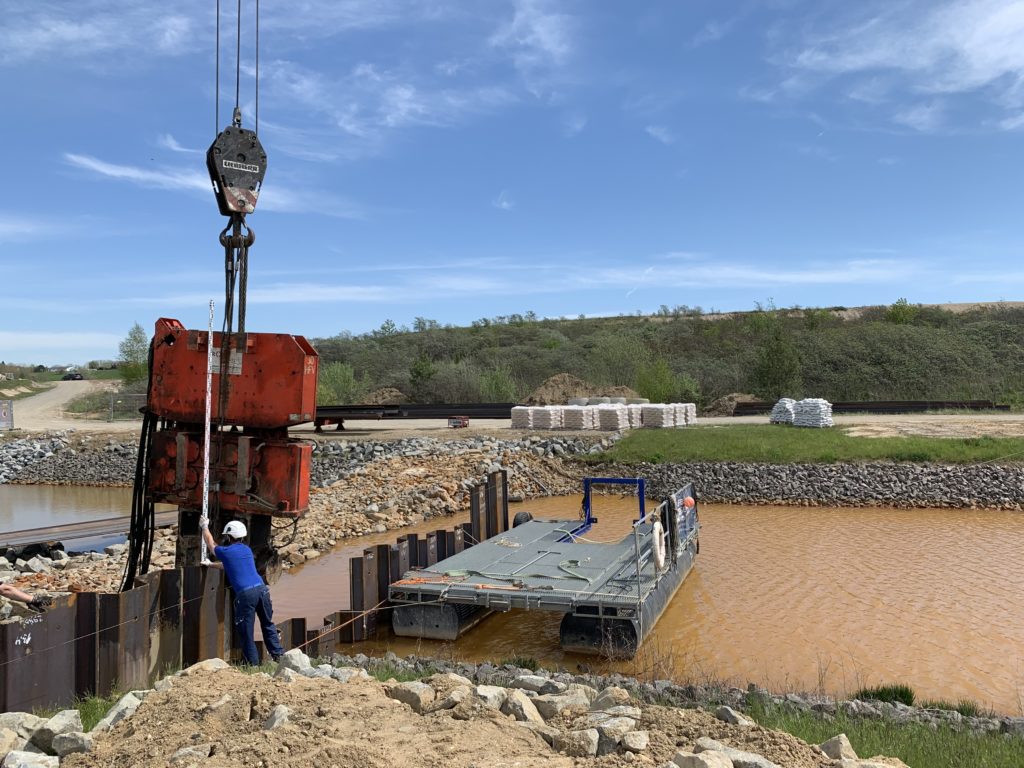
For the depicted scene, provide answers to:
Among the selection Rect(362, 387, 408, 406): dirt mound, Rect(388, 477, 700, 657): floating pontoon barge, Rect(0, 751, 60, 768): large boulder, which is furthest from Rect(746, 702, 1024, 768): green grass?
Rect(362, 387, 408, 406): dirt mound

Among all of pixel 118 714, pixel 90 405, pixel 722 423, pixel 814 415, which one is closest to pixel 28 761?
pixel 118 714

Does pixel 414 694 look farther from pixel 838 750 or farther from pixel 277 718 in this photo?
pixel 838 750

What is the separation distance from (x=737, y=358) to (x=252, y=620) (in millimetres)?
56045

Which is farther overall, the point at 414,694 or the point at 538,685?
the point at 538,685

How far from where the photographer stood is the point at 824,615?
36.5ft

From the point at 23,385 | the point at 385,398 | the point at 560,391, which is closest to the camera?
the point at 560,391

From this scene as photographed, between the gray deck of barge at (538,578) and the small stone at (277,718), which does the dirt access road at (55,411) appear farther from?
the small stone at (277,718)

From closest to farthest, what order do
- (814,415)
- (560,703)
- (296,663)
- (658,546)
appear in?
(560,703) < (296,663) < (658,546) < (814,415)

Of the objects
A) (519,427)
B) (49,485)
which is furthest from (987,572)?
(49,485)

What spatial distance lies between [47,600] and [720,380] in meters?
48.6

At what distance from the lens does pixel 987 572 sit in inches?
522

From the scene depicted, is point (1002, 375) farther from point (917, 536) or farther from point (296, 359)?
point (296, 359)

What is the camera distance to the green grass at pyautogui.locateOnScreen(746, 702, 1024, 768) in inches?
208

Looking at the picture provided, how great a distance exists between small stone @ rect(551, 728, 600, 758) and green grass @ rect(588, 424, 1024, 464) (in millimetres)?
19643
